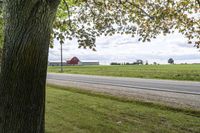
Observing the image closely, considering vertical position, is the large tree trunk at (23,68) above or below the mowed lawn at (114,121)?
above

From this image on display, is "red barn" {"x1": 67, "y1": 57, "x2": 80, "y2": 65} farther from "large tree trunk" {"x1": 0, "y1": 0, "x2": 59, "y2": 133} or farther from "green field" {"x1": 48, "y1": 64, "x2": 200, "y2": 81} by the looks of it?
"large tree trunk" {"x1": 0, "y1": 0, "x2": 59, "y2": 133}

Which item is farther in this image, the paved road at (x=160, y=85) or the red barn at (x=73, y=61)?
the red barn at (x=73, y=61)

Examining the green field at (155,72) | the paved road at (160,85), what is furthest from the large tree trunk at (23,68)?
the green field at (155,72)

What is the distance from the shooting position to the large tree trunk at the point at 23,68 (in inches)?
128

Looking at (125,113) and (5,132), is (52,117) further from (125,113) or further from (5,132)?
(5,132)

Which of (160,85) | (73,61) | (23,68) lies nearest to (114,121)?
(23,68)

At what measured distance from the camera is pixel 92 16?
318 inches

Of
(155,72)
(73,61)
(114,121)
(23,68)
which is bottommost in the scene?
(114,121)

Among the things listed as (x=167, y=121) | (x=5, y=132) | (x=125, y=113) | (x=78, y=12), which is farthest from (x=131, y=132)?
(x=78, y=12)

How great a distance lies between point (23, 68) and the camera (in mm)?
3250

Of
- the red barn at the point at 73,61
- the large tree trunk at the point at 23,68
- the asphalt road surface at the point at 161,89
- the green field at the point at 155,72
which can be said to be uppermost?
the red barn at the point at 73,61

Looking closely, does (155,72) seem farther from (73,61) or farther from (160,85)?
(73,61)

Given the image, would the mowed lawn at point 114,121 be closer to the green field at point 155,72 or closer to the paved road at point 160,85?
the paved road at point 160,85

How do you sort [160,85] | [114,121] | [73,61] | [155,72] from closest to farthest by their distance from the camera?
1. [114,121]
2. [160,85]
3. [155,72]
4. [73,61]
